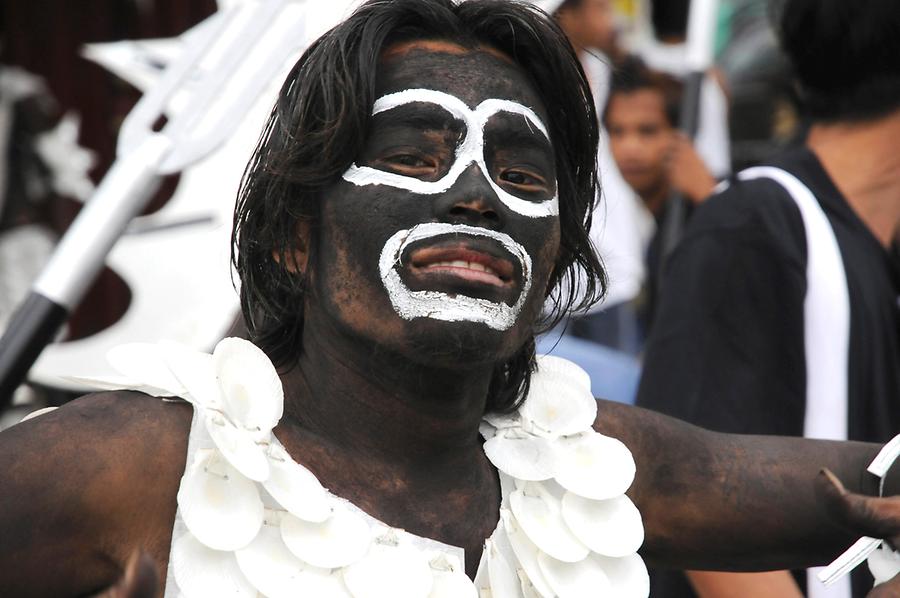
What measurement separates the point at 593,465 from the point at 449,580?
36 centimetres

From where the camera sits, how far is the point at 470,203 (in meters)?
2.27

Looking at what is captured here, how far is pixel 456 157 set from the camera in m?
2.34

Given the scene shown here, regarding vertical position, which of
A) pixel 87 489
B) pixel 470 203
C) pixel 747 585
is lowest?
pixel 747 585

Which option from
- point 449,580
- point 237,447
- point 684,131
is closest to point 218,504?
point 237,447

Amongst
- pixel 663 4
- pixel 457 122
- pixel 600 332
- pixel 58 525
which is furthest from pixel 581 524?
pixel 663 4

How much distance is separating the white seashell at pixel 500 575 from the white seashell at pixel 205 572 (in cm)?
40

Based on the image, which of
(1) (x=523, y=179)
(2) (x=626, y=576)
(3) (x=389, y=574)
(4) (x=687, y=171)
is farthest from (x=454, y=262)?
(4) (x=687, y=171)

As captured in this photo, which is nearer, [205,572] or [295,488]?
[205,572]

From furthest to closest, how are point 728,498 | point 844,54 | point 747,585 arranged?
point 844,54 → point 747,585 → point 728,498

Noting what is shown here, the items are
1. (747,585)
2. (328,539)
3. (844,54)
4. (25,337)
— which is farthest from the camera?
(844,54)

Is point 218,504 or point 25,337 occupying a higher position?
point 218,504

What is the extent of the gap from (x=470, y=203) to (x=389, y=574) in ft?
1.85

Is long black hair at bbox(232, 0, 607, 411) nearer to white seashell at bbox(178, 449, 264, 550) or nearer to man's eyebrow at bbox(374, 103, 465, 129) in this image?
man's eyebrow at bbox(374, 103, 465, 129)

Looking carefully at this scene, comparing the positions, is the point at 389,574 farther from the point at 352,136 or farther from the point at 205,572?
the point at 352,136
